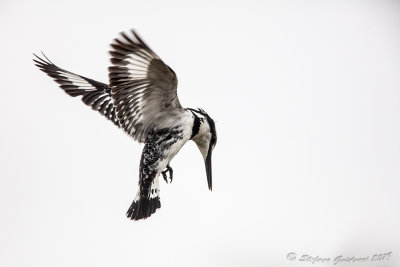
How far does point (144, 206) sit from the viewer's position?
7.43ft

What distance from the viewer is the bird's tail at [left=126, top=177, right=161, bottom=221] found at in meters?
2.26

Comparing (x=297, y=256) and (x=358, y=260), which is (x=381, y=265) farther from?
(x=297, y=256)

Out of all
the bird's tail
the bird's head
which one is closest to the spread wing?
the bird's head

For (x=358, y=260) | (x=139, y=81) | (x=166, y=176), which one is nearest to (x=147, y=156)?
(x=166, y=176)

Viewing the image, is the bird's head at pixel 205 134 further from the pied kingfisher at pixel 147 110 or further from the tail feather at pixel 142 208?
the tail feather at pixel 142 208

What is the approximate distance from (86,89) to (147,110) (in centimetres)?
50

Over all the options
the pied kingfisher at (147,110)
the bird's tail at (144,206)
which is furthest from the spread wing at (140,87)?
the bird's tail at (144,206)

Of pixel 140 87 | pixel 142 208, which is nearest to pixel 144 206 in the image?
pixel 142 208

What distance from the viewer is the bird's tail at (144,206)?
226 cm

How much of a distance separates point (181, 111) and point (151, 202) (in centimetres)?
40

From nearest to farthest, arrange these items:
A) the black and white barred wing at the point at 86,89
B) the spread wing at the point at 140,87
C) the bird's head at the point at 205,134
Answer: the spread wing at the point at 140,87 < the bird's head at the point at 205,134 < the black and white barred wing at the point at 86,89

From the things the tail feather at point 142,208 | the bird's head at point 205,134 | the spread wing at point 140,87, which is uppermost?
the spread wing at point 140,87

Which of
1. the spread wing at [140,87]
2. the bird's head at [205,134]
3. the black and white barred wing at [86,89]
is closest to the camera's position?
the spread wing at [140,87]

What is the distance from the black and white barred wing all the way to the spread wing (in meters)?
0.24
